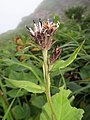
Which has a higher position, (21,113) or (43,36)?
(43,36)

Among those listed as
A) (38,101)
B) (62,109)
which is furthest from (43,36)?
(38,101)

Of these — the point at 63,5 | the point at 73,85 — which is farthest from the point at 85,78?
the point at 63,5

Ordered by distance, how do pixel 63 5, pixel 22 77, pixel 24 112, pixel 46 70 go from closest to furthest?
pixel 46 70, pixel 24 112, pixel 22 77, pixel 63 5

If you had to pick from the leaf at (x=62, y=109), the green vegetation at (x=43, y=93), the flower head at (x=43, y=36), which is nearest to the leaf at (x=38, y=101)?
the green vegetation at (x=43, y=93)

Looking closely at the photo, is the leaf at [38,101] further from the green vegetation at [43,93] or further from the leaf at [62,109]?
the leaf at [62,109]

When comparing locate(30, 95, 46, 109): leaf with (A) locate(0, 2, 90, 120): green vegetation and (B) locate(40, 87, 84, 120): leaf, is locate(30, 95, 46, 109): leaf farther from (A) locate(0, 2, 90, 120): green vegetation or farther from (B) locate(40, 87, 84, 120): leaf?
(B) locate(40, 87, 84, 120): leaf

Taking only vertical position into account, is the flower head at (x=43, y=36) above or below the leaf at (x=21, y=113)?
above

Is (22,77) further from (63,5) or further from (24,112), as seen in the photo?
(63,5)

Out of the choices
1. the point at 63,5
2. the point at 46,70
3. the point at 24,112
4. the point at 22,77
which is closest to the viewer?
the point at 46,70

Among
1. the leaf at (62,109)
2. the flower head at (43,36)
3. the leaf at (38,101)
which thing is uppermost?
the flower head at (43,36)

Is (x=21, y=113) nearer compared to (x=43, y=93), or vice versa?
(x=21, y=113)

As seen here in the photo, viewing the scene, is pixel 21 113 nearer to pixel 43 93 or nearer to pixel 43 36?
pixel 43 93
